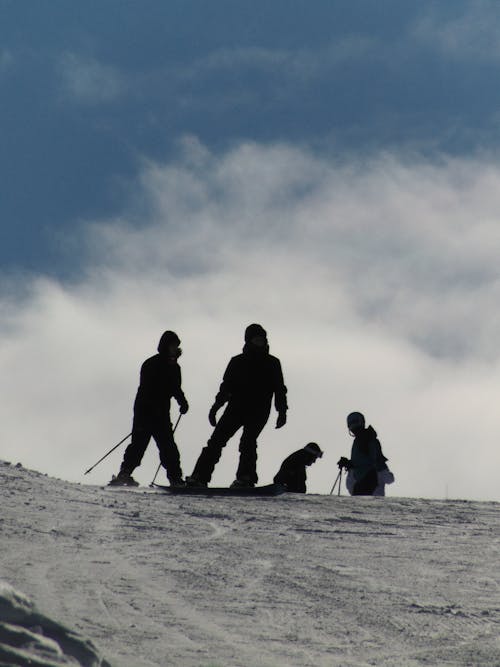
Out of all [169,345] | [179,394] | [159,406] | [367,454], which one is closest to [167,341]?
[169,345]

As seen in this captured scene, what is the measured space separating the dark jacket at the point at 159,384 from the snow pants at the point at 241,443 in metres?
1.10

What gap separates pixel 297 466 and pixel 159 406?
6.15 ft

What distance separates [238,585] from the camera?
5.95 meters

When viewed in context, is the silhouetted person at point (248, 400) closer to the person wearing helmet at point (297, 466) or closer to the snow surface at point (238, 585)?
the person wearing helmet at point (297, 466)

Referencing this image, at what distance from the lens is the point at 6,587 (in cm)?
386

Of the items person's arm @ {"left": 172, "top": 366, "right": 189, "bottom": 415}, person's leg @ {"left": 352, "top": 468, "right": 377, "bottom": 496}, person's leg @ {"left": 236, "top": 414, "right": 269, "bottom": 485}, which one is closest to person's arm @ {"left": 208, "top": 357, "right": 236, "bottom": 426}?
person's leg @ {"left": 236, "top": 414, "right": 269, "bottom": 485}

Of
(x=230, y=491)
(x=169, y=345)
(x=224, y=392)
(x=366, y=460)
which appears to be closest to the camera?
(x=230, y=491)

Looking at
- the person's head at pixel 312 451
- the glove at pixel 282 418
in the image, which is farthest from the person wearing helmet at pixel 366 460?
the glove at pixel 282 418

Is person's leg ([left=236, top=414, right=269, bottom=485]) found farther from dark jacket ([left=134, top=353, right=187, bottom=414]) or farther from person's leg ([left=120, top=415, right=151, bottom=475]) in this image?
person's leg ([left=120, top=415, right=151, bottom=475])

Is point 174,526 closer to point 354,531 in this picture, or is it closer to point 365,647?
point 354,531

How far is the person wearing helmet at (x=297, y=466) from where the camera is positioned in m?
13.3

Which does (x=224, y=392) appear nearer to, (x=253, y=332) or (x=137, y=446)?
(x=253, y=332)

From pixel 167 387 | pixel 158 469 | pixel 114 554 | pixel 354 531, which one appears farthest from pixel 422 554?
pixel 158 469

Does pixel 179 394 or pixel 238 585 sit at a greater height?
pixel 179 394
